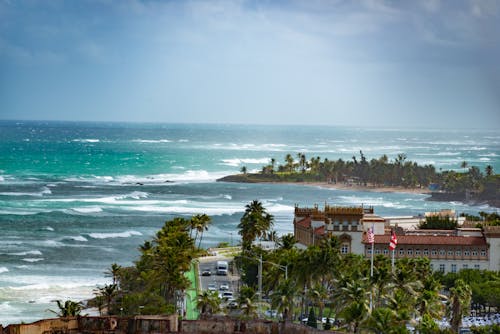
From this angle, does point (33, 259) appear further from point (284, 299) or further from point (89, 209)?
point (89, 209)

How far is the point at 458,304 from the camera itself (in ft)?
239

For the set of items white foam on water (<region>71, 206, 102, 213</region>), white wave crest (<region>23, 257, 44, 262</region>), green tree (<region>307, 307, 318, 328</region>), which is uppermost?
green tree (<region>307, 307, 318, 328</region>)

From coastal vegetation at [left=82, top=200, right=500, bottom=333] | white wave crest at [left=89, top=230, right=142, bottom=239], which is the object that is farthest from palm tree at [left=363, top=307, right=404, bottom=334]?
white wave crest at [left=89, top=230, right=142, bottom=239]

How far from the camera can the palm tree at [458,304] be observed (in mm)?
71875

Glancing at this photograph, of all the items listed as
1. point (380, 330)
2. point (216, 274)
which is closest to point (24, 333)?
point (380, 330)

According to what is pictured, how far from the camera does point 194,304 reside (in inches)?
3179

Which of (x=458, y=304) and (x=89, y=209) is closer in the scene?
(x=458, y=304)

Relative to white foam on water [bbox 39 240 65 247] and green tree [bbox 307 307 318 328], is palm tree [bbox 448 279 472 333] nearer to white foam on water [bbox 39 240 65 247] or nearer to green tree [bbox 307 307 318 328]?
green tree [bbox 307 307 318 328]

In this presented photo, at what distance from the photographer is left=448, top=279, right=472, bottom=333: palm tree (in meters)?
71.9

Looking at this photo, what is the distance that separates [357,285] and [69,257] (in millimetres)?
55580

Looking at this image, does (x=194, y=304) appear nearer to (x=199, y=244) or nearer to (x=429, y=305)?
(x=429, y=305)

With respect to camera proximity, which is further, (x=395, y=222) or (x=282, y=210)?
(x=282, y=210)

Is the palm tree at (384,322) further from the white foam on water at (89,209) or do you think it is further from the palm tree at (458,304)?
the white foam on water at (89,209)

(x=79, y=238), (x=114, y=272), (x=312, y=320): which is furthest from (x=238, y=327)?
(x=79, y=238)
